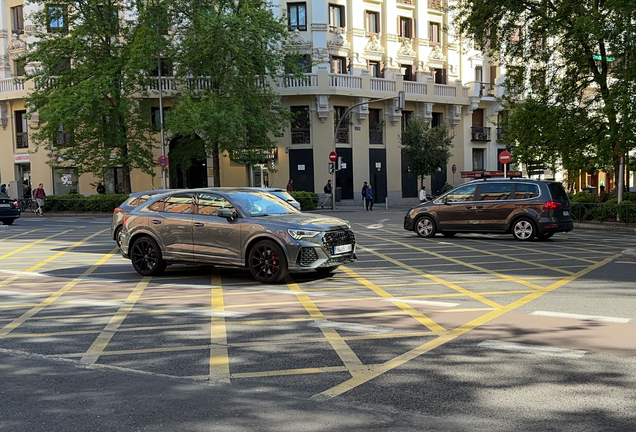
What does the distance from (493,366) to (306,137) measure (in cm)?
3762

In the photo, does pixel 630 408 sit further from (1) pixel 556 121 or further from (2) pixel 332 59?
(2) pixel 332 59

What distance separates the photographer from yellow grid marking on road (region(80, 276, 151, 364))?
648 cm

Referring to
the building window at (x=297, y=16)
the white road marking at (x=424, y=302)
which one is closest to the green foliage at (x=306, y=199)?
the building window at (x=297, y=16)

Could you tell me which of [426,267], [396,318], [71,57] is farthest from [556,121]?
[71,57]

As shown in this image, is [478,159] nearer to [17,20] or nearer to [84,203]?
[84,203]

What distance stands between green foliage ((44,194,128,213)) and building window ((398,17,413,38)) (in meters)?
21.6

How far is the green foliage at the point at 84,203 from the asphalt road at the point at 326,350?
80.5 ft

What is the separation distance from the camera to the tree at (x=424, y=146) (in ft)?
141

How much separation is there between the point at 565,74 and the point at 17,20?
1368 inches

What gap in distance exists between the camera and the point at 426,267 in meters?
12.7

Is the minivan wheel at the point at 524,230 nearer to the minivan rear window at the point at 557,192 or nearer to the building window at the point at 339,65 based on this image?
the minivan rear window at the point at 557,192

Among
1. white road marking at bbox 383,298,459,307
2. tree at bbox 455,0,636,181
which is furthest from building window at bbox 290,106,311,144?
white road marking at bbox 383,298,459,307

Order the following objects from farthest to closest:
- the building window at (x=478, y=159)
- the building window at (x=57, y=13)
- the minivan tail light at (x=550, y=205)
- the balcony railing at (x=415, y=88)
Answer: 1. the building window at (x=478, y=159)
2. the balcony railing at (x=415, y=88)
3. the building window at (x=57, y=13)
4. the minivan tail light at (x=550, y=205)

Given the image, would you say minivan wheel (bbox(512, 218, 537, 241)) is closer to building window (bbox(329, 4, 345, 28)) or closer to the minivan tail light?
the minivan tail light
